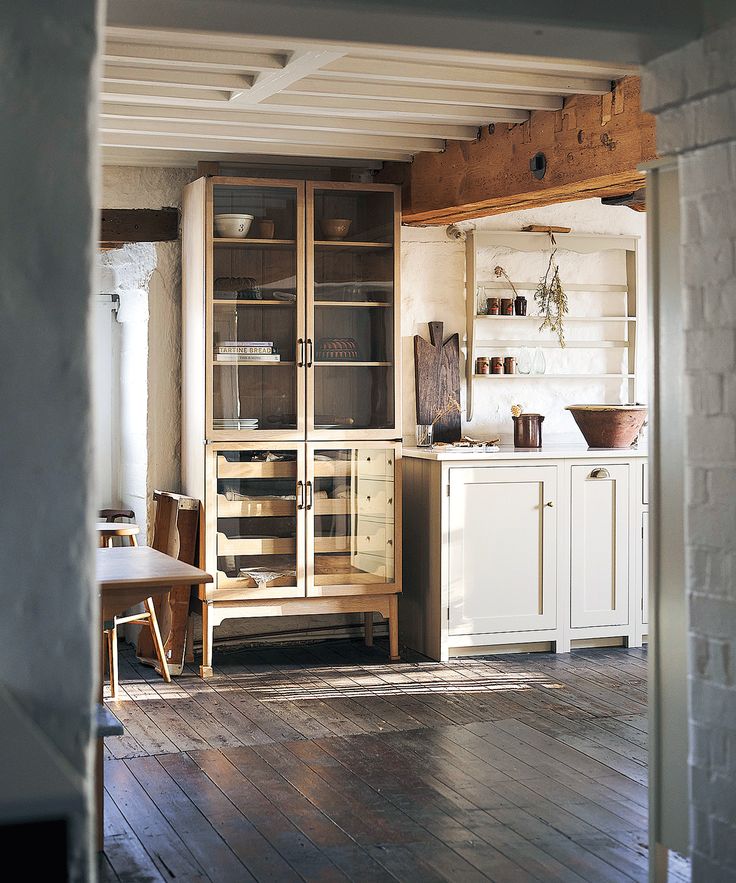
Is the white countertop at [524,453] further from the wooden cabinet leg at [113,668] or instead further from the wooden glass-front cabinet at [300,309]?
the wooden cabinet leg at [113,668]

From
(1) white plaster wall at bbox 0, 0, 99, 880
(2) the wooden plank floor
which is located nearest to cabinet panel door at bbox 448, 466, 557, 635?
(2) the wooden plank floor

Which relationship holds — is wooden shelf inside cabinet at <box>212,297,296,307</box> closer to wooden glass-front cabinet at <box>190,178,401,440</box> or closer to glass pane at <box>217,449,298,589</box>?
wooden glass-front cabinet at <box>190,178,401,440</box>

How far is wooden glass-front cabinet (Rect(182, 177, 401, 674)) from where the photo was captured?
5.52 m

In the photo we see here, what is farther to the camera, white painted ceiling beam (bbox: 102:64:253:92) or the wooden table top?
white painted ceiling beam (bbox: 102:64:253:92)

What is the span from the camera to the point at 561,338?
21.2 ft

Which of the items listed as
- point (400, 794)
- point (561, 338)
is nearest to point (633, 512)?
point (561, 338)

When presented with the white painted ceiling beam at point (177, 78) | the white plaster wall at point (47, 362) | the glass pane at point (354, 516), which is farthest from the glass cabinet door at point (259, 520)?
the white plaster wall at point (47, 362)

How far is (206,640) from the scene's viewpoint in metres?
5.48

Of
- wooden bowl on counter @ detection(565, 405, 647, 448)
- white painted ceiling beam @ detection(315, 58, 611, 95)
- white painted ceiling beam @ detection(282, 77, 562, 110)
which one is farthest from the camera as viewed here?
wooden bowl on counter @ detection(565, 405, 647, 448)

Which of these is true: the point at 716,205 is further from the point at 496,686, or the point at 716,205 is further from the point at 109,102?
the point at 496,686

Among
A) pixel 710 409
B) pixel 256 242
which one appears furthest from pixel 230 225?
pixel 710 409

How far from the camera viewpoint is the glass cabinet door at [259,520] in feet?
18.2

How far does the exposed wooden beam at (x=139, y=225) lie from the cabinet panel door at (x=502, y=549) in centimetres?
199

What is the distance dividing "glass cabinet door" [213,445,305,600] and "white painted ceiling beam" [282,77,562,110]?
188cm
